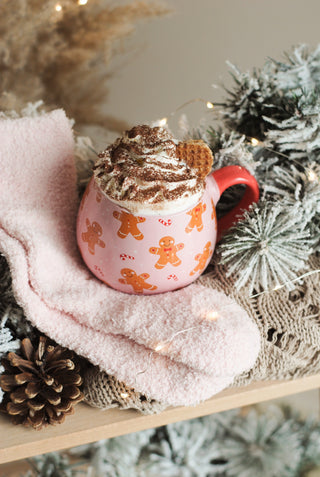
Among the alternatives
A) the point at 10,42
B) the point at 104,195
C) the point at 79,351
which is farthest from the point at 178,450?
the point at 10,42

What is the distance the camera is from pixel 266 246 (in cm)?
46

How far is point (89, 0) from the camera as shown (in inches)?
26.8

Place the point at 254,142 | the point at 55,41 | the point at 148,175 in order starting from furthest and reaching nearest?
the point at 55,41 < the point at 254,142 < the point at 148,175

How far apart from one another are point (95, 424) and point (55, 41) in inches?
20.5

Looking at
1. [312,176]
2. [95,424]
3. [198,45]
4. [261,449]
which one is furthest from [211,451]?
[198,45]

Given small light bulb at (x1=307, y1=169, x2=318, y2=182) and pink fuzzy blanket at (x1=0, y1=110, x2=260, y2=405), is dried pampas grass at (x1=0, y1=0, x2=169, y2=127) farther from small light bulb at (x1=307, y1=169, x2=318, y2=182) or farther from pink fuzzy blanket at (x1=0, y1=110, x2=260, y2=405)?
small light bulb at (x1=307, y1=169, x2=318, y2=182)

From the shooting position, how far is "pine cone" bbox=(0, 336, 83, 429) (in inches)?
16.8

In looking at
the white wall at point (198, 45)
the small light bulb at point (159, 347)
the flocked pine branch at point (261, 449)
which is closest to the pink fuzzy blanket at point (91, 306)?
the small light bulb at point (159, 347)

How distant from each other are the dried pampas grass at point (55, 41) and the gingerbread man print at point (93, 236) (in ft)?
0.88

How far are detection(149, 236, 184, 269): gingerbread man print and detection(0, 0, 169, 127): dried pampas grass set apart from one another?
32 cm

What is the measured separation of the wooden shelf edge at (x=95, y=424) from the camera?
437mm

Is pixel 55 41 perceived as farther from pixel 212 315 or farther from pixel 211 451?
pixel 211 451

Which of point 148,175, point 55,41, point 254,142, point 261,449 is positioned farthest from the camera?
point 261,449

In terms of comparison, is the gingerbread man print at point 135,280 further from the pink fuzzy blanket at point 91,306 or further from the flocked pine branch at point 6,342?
the flocked pine branch at point 6,342
